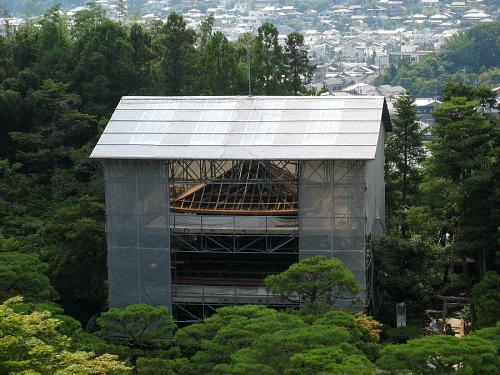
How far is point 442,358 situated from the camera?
21.2 meters

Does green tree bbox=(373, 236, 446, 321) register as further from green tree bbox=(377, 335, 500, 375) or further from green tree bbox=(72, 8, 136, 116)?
green tree bbox=(72, 8, 136, 116)

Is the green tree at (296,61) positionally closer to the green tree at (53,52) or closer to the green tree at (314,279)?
the green tree at (53,52)

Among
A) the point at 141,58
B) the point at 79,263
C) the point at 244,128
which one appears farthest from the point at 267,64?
the point at 79,263

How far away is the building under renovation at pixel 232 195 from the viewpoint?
92.0 ft

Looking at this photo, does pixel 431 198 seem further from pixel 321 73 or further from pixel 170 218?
pixel 321 73

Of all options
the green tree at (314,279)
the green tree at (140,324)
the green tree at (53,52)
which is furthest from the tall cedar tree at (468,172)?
the green tree at (53,52)

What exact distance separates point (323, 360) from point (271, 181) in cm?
809

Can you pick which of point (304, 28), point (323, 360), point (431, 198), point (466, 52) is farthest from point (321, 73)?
point (323, 360)

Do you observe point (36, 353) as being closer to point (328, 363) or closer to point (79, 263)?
point (328, 363)

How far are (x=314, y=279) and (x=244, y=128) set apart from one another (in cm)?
511

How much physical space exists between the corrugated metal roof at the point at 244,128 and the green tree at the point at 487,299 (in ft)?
12.9

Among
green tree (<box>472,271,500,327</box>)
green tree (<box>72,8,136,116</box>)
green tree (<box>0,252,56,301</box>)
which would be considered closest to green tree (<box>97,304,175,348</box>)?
green tree (<box>0,252,56,301</box>)

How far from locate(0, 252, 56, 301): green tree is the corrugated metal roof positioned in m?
3.41

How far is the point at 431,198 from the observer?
30.9m
